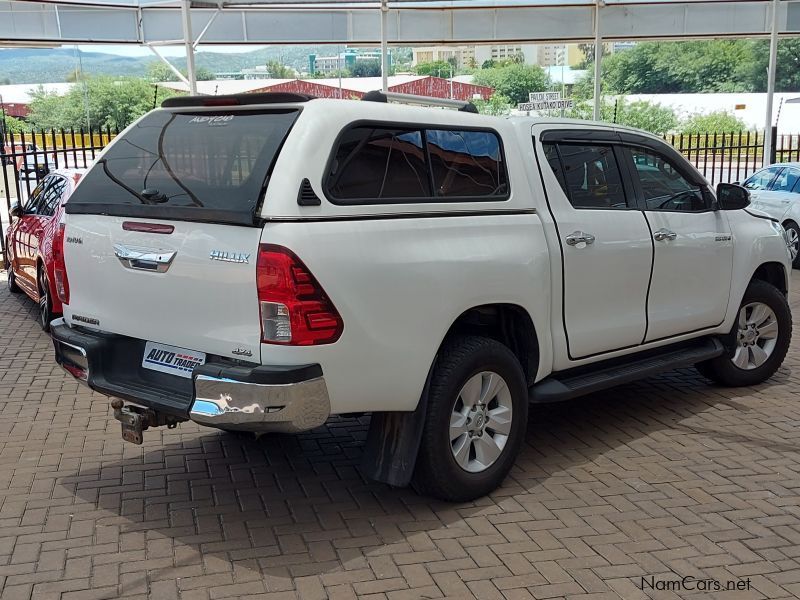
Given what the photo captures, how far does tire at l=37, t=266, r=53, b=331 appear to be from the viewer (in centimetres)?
829

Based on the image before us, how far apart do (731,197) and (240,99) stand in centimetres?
358

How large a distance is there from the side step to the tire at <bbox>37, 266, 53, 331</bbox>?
5.27 meters

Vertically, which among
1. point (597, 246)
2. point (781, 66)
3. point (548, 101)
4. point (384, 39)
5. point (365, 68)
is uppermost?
point (365, 68)

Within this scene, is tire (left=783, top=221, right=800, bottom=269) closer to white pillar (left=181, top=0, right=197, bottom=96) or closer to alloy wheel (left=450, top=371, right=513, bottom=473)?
white pillar (left=181, top=0, right=197, bottom=96)

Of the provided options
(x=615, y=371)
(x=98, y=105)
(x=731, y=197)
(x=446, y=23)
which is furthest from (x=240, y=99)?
(x=98, y=105)

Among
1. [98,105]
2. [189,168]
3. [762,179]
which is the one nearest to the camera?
[189,168]

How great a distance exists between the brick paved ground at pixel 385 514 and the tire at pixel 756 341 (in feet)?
1.40

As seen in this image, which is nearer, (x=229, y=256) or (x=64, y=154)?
(x=229, y=256)

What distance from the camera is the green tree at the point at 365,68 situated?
85125 mm

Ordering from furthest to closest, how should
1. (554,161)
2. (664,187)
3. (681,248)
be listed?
1. (664,187)
2. (681,248)
3. (554,161)

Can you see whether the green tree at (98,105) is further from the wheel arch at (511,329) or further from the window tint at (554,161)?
the wheel arch at (511,329)

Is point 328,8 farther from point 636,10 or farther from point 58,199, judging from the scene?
point 58,199

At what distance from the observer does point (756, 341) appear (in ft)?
22.0

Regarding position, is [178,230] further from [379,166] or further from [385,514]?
[385,514]
